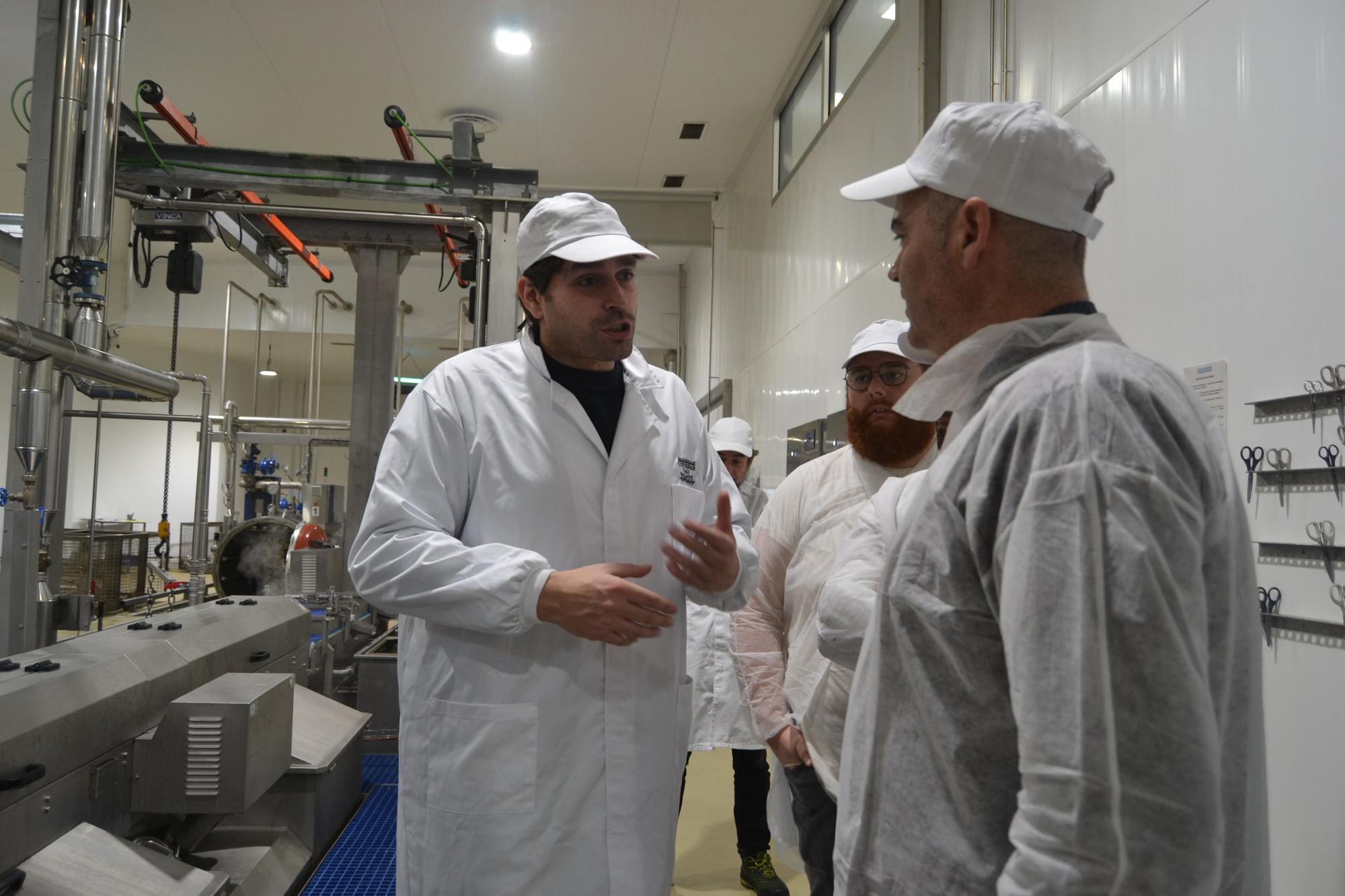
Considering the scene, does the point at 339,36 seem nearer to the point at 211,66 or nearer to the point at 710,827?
the point at 211,66

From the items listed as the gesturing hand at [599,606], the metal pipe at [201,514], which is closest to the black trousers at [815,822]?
the gesturing hand at [599,606]

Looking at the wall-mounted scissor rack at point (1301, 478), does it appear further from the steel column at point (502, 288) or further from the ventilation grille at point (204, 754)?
the steel column at point (502, 288)

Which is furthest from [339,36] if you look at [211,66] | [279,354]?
[279,354]

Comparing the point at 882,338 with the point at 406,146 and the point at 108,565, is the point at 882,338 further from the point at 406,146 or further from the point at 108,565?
the point at 108,565

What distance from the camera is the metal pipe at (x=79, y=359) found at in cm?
187

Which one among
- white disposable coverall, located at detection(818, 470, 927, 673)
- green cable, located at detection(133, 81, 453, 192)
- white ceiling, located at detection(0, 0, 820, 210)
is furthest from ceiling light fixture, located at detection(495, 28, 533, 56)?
white disposable coverall, located at detection(818, 470, 927, 673)

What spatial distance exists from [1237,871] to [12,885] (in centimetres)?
189

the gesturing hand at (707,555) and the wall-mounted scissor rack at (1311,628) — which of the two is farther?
the wall-mounted scissor rack at (1311,628)

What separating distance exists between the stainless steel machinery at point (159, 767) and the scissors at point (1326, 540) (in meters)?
2.24

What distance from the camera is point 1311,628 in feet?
5.16

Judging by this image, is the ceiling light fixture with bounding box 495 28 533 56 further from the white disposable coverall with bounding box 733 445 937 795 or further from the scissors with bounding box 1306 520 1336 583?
the scissors with bounding box 1306 520 1336 583

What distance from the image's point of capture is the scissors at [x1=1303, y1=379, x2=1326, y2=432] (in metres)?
1.54

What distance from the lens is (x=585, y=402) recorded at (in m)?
1.60

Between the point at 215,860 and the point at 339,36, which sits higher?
the point at 339,36
